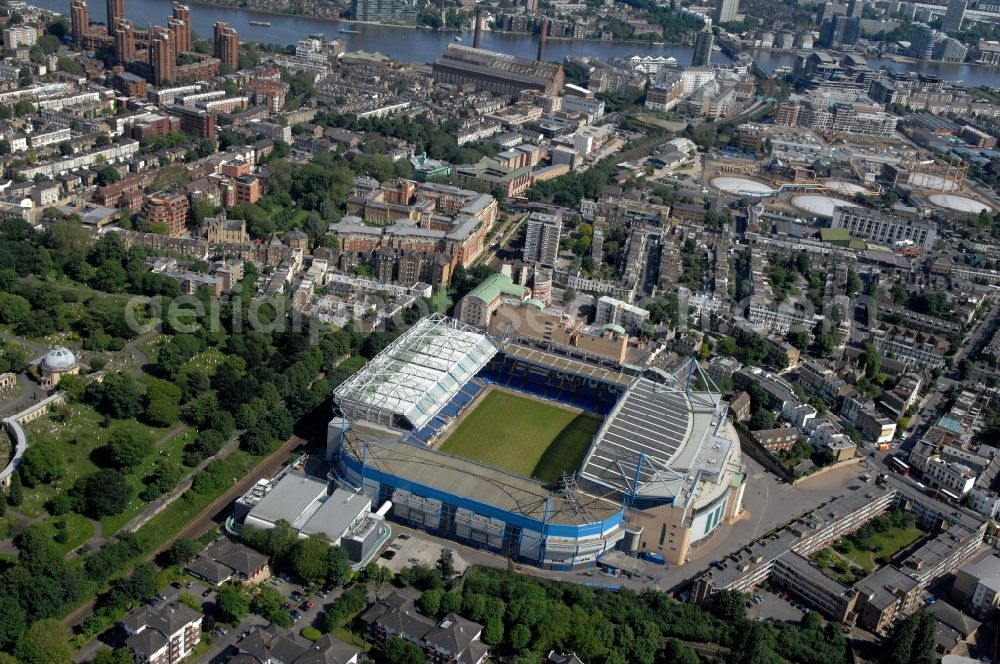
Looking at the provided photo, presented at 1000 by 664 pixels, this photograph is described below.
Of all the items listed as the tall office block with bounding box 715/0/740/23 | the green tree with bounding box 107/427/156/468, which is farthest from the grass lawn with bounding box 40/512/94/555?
the tall office block with bounding box 715/0/740/23

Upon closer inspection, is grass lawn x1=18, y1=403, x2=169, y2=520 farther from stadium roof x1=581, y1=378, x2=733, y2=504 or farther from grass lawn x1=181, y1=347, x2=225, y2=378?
stadium roof x1=581, y1=378, x2=733, y2=504

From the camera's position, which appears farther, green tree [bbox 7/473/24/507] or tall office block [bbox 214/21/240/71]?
tall office block [bbox 214/21/240/71]

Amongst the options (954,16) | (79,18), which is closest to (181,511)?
(79,18)

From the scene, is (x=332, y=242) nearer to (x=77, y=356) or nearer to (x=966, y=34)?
(x=77, y=356)

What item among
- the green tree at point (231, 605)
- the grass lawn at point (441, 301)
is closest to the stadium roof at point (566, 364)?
the grass lawn at point (441, 301)

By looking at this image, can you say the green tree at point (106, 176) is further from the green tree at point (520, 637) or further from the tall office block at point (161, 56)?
the green tree at point (520, 637)

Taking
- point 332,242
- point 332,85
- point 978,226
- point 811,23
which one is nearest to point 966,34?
point 811,23
